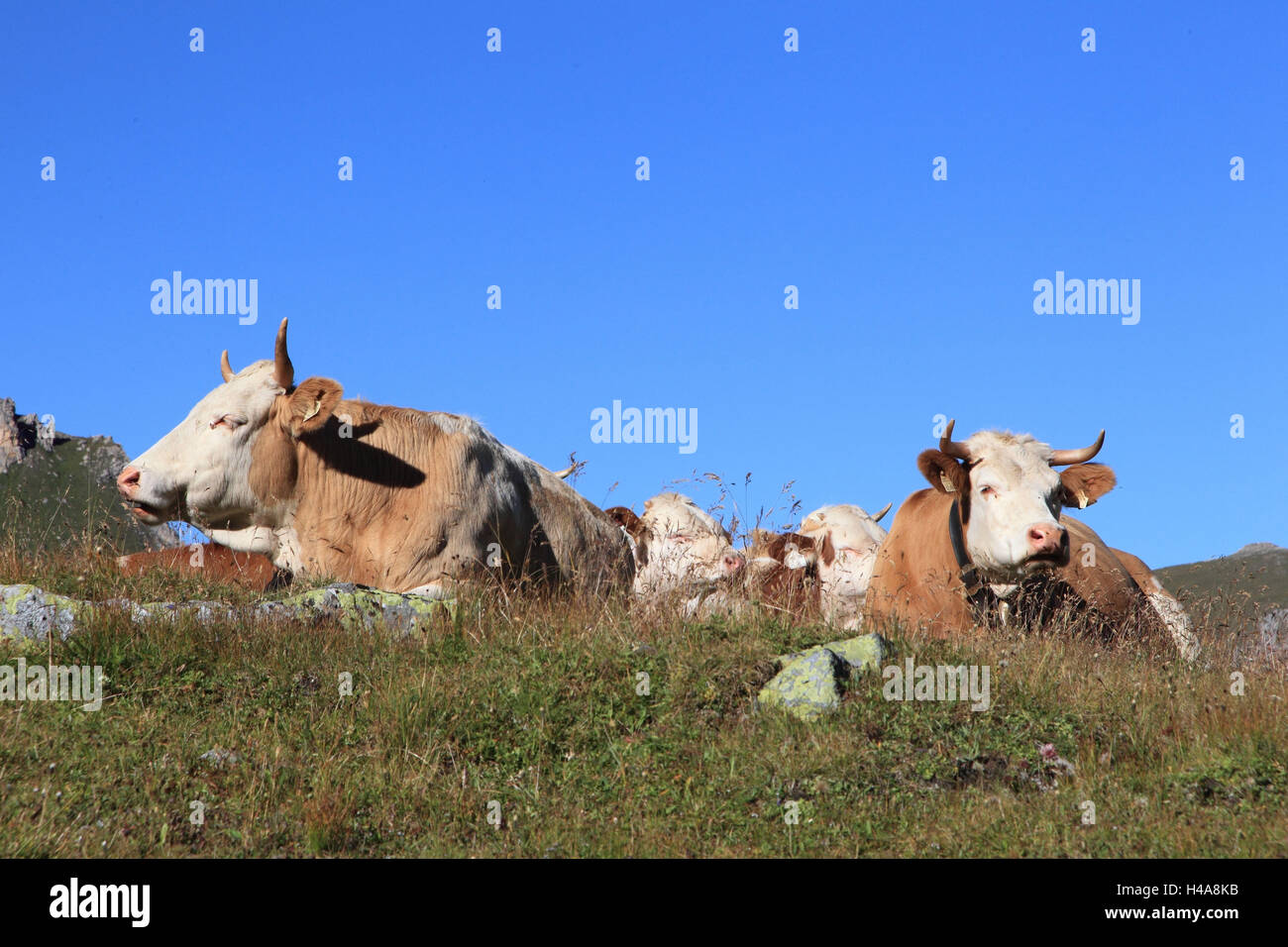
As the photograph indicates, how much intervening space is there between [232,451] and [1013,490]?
6764mm

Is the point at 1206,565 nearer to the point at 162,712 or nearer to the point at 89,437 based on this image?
the point at 162,712

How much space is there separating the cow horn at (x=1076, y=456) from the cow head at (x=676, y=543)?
3072 millimetres

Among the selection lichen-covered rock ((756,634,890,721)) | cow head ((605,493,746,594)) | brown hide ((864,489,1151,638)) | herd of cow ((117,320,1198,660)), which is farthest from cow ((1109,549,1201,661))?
cow head ((605,493,746,594))

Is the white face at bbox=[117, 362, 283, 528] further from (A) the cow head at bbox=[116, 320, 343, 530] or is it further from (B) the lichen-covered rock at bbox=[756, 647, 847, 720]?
(B) the lichen-covered rock at bbox=[756, 647, 847, 720]

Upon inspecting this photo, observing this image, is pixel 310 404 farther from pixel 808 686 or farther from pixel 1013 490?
pixel 1013 490

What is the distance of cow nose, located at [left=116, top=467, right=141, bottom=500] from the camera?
996 cm

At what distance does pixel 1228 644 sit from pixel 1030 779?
432 cm

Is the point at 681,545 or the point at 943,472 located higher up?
the point at 943,472

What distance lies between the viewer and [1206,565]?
36781 mm

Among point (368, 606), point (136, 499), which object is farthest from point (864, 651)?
point (136, 499)

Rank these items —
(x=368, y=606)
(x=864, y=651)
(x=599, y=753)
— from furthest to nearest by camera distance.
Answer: (x=368, y=606)
(x=864, y=651)
(x=599, y=753)

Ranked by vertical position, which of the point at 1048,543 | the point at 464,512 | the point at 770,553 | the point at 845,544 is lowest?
the point at 1048,543

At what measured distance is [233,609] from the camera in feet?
26.6

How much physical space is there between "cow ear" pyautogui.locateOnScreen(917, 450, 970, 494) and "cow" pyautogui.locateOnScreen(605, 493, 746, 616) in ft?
6.12
